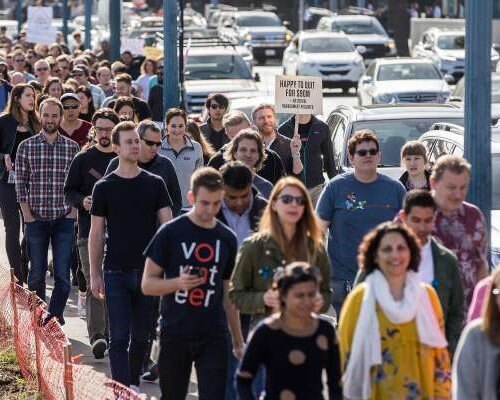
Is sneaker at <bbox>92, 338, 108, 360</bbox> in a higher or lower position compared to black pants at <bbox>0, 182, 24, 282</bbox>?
→ lower

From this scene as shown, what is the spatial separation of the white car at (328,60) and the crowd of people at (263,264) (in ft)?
95.0

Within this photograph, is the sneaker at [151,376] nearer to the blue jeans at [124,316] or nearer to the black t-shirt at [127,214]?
the blue jeans at [124,316]

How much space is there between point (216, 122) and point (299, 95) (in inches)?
45.9

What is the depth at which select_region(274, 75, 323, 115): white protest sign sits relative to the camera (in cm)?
1582

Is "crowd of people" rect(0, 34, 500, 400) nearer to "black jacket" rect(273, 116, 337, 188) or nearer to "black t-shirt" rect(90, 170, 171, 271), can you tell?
"black t-shirt" rect(90, 170, 171, 271)

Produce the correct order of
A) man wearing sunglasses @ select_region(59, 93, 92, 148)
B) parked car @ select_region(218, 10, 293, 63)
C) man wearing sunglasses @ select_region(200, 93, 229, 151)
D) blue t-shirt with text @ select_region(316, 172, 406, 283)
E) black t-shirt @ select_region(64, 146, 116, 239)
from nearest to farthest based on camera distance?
blue t-shirt with text @ select_region(316, 172, 406, 283) < black t-shirt @ select_region(64, 146, 116, 239) < man wearing sunglasses @ select_region(59, 93, 92, 148) < man wearing sunglasses @ select_region(200, 93, 229, 151) < parked car @ select_region(218, 10, 293, 63)

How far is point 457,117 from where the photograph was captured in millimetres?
16438

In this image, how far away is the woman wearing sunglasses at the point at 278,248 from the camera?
8141mm

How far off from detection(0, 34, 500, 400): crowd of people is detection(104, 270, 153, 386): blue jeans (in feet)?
0.04

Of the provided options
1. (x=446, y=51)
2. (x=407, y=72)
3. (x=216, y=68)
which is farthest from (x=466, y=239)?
(x=446, y=51)

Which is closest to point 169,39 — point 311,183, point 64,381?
point 311,183

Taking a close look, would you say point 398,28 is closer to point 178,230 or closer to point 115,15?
point 115,15

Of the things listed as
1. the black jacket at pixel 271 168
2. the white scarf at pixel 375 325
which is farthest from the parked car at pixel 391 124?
the white scarf at pixel 375 325

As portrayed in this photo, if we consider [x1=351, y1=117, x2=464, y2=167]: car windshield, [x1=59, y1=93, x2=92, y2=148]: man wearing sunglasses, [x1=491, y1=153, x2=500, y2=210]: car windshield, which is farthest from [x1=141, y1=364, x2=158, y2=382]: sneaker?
[x1=351, y1=117, x2=464, y2=167]: car windshield
